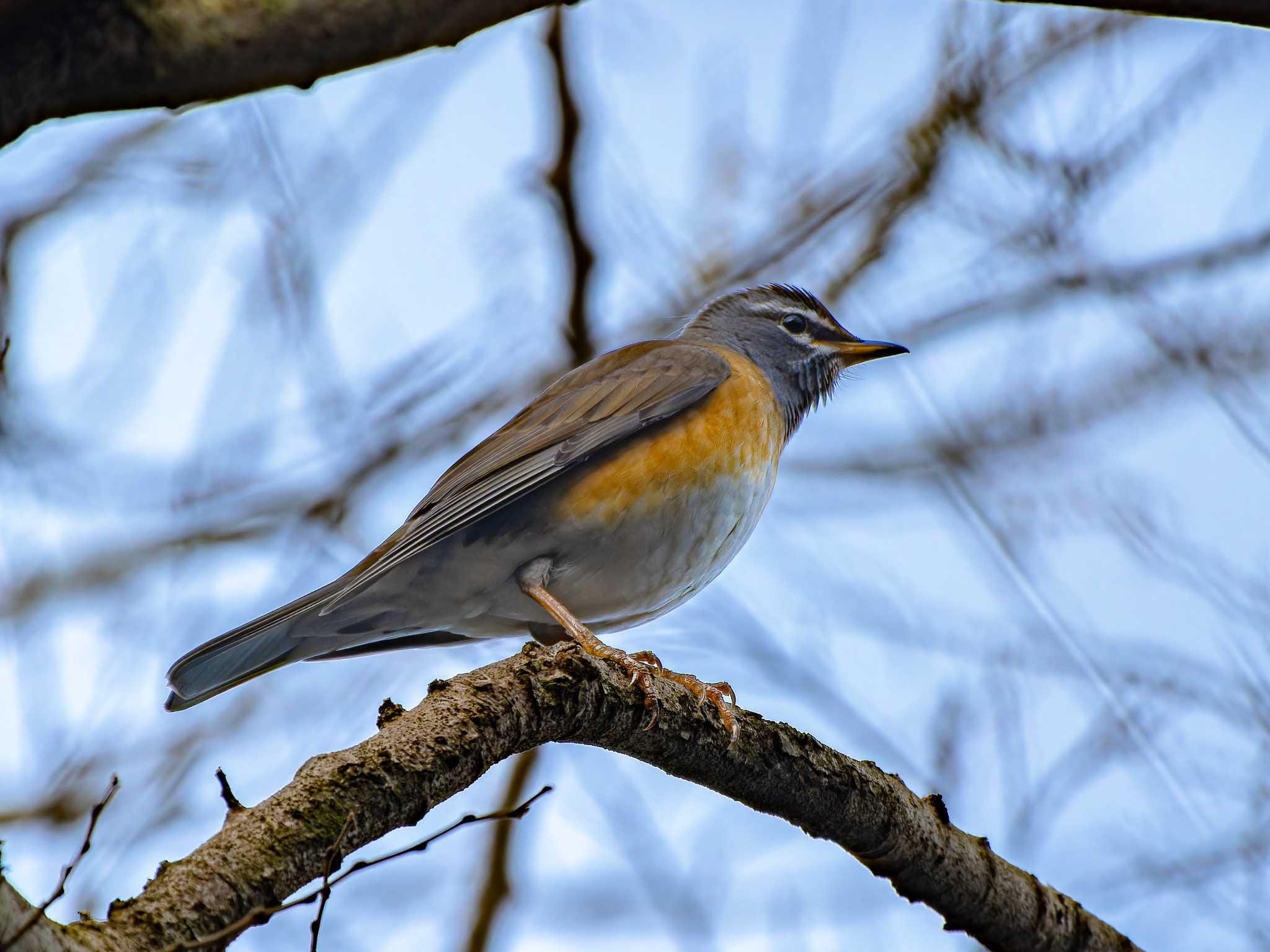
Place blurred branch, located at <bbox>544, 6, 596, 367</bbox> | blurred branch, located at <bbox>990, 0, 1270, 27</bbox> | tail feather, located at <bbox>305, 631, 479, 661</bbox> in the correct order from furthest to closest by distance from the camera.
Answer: blurred branch, located at <bbox>544, 6, 596, 367</bbox> → tail feather, located at <bbox>305, 631, 479, 661</bbox> → blurred branch, located at <bbox>990, 0, 1270, 27</bbox>

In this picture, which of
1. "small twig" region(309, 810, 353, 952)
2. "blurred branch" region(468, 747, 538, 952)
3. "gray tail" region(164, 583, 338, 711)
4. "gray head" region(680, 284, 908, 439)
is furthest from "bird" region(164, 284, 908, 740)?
"small twig" region(309, 810, 353, 952)

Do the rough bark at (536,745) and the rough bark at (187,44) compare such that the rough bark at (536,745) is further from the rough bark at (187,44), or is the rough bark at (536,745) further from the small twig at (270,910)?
the rough bark at (187,44)

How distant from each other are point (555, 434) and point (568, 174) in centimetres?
199

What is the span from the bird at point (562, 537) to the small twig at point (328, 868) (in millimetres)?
1867

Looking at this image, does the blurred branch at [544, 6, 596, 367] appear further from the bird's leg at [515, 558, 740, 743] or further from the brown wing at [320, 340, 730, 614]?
the bird's leg at [515, 558, 740, 743]

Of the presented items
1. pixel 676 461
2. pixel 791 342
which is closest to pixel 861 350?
pixel 791 342

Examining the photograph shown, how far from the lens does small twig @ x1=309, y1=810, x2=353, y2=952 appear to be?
2.25 metres

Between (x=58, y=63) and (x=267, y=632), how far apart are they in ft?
9.25

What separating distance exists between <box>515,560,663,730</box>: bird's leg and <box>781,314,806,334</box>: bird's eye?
214cm

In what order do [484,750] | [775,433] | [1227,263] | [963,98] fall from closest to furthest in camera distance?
[484,750] < [775,433] < [1227,263] < [963,98]

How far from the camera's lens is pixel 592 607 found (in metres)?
5.04

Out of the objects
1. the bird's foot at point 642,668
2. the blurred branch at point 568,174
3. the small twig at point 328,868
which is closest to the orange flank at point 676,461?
the bird's foot at point 642,668

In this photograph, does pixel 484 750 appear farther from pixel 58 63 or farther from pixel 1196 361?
pixel 1196 361

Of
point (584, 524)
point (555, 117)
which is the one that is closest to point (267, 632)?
point (584, 524)
